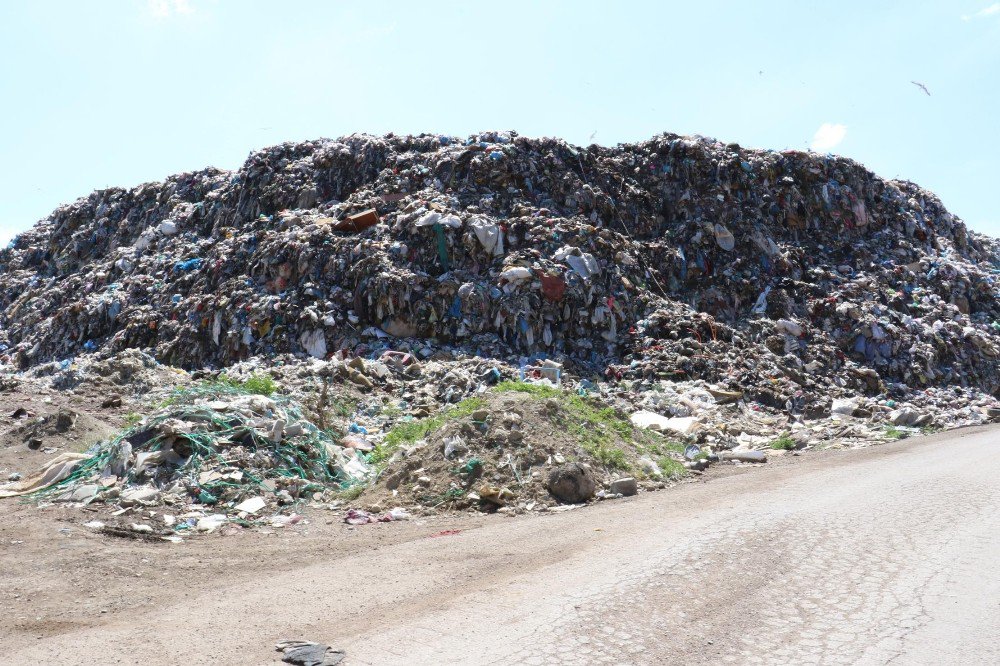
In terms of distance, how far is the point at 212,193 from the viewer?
15.5 m

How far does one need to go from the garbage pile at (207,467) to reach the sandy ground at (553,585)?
1.39ft

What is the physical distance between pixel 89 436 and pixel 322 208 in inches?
304

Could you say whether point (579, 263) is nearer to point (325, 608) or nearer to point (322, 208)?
point (322, 208)

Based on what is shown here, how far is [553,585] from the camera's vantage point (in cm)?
344

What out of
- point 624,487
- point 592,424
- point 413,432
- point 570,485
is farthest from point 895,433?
point 413,432

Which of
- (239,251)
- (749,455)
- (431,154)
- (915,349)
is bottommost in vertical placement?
(749,455)

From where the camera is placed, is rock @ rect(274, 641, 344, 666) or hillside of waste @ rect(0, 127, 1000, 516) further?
hillside of waste @ rect(0, 127, 1000, 516)

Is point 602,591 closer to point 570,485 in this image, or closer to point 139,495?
point 570,485

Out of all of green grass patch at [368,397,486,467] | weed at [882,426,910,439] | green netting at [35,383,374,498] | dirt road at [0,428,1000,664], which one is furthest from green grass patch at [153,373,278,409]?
weed at [882,426,910,439]

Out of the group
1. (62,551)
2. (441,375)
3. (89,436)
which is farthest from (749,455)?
(89,436)

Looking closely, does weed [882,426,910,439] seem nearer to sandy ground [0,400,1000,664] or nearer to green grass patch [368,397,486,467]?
sandy ground [0,400,1000,664]

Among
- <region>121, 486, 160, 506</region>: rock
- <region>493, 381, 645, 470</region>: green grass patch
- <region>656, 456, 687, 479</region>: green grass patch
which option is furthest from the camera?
<region>656, 456, 687, 479</region>: green grass patch

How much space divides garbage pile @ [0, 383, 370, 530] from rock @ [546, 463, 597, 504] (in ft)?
5.95

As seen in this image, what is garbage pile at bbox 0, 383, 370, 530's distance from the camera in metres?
5.27
